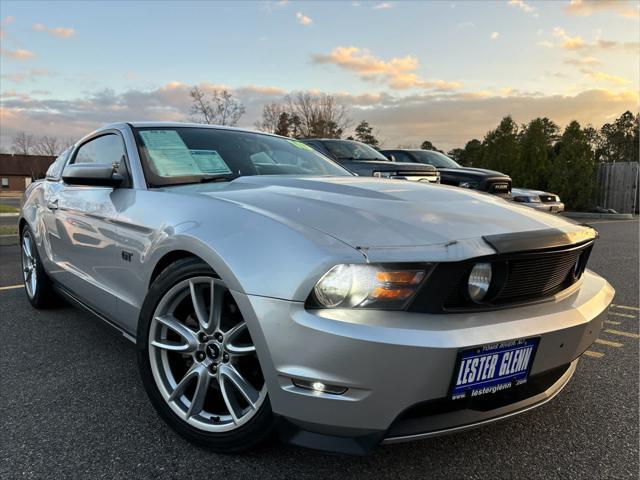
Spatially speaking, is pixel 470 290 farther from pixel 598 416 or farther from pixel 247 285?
pixel 598 416

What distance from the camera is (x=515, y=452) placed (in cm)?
204

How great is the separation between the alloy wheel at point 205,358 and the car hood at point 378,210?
44 cm

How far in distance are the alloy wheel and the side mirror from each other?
94cm

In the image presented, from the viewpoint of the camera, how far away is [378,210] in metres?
1.94

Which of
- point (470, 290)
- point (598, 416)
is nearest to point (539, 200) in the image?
point (598, 416)

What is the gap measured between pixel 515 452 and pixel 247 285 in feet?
4.38

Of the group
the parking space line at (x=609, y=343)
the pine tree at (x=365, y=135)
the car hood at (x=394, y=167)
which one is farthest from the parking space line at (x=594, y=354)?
the pine tree at (x=365, y=135)

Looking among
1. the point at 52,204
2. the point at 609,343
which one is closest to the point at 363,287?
the point at 609,343

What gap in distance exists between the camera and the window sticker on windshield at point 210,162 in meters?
2.75

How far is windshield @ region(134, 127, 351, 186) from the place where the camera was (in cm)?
269

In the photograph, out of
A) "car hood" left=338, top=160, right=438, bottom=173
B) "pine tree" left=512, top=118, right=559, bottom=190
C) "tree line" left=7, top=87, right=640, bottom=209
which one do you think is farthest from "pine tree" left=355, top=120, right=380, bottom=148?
"car hood" left=338, top=160, right=438, bottom=173

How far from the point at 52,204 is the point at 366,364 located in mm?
3092

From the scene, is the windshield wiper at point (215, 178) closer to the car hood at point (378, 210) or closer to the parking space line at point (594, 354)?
the car hood at point (378, 210)

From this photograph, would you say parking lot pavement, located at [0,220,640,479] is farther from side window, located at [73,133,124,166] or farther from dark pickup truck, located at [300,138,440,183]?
dark pickup truck, located at [300,138,440,183]
